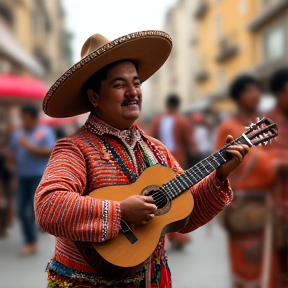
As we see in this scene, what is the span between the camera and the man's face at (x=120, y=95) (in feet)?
6.57

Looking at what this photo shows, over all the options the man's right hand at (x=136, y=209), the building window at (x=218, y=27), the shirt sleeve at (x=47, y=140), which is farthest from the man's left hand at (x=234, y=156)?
the building window at (x=218, y=27)

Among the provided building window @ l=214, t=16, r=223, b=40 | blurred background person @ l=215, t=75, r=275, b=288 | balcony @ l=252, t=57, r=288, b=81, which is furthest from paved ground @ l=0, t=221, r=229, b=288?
building window @ l=214, t=16, r=223, b=40

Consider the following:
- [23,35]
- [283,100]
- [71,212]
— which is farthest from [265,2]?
[71,212]

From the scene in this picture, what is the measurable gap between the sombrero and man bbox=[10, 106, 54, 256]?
11.9ft

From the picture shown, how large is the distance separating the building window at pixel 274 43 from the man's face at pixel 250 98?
19.5 m

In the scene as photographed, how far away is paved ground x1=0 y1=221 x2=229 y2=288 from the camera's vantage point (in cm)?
473

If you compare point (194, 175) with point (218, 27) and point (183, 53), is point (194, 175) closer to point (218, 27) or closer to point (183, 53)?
point (218, 27)

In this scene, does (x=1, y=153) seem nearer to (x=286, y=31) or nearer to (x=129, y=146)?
(x=129, y=146)

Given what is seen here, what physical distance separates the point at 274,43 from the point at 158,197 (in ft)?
73.7

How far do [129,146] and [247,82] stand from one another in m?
1.77

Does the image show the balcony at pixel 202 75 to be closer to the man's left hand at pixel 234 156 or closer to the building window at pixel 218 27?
the building window at pixel 218 27

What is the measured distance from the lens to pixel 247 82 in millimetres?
3592

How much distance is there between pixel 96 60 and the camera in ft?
6.27

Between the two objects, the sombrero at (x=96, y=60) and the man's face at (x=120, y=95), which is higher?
the sombrero at (x=96, y=60)
